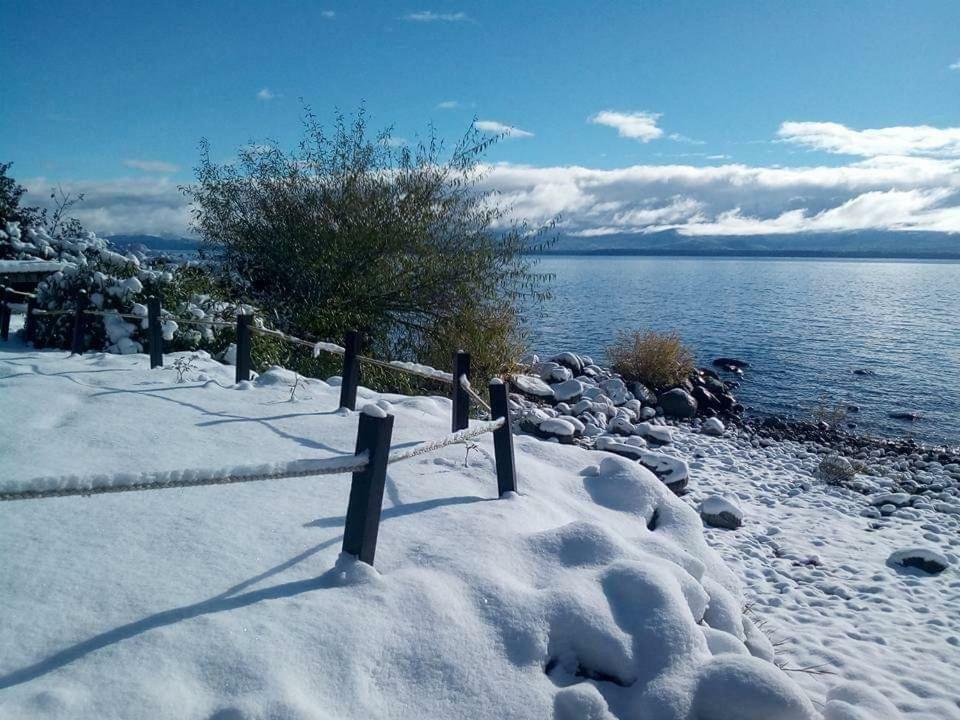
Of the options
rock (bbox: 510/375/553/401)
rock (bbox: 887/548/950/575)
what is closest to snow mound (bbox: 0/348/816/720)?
rock (bbox: 887/548/950/575)

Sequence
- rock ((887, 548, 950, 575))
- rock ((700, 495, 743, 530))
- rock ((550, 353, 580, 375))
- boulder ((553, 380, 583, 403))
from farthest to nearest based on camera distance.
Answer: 1. rock ((550, 353, 580, 375))
2. boulder ((553, 380, 583, 403))
3. rock ((700, 495, 743, 530))
4. rock ((887, 548, 950, 575))

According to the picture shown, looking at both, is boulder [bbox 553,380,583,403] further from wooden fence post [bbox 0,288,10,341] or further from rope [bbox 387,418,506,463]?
wooden fence post [bbox 0,288,10,341]

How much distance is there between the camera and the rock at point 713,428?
598 inches

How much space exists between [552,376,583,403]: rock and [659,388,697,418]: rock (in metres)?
2.52

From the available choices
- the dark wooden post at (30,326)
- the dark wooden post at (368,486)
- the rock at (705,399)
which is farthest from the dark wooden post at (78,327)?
the rock at (705,399)

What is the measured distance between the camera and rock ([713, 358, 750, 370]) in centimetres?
2467

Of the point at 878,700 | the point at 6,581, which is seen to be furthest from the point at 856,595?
the point at 6,581

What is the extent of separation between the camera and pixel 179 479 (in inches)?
124

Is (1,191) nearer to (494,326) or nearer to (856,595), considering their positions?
(494,326)

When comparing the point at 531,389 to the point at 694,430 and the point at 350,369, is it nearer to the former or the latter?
the point at 694,430

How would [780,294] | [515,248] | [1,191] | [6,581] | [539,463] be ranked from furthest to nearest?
1. [780,294]
2. [1,191]
3. [515,248]
4. [539,463]
5. [6,581]

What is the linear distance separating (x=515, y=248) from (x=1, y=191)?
16.7 m

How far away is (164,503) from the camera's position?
15.1 feet

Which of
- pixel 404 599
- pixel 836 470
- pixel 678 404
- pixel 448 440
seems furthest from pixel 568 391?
pixel 404 599
